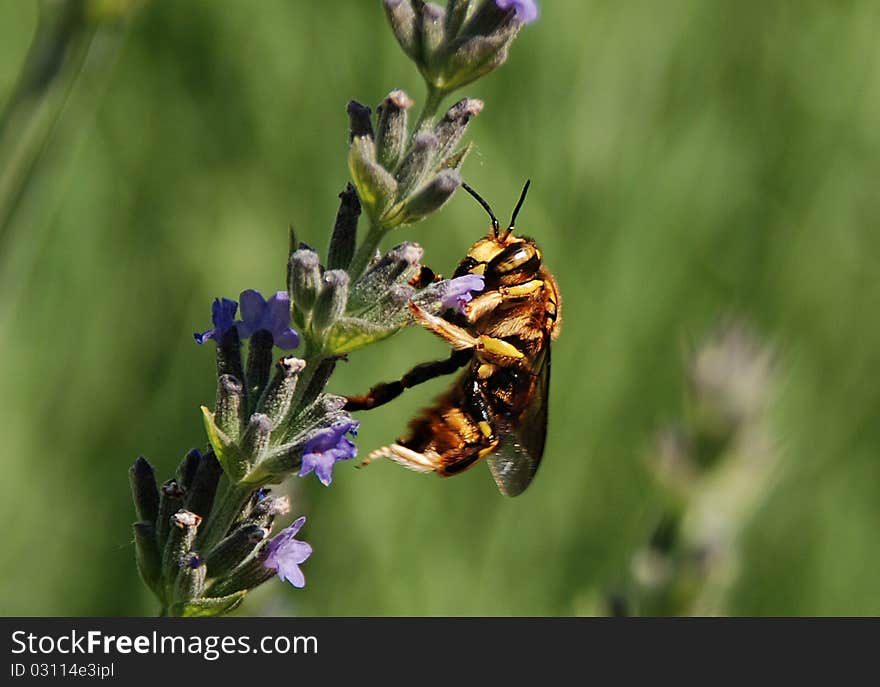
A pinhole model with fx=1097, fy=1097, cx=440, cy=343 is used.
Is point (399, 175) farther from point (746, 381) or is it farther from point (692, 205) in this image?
point (692, 205)

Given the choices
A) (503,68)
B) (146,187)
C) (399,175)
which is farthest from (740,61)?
(399,175)

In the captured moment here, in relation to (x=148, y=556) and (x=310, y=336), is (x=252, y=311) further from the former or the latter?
(x=148, y=556)

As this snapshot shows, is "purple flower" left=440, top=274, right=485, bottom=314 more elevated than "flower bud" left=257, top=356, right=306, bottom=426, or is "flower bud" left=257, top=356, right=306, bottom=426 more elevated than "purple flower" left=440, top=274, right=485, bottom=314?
"purple flower" left=440, top=274, right=485, bottom=314

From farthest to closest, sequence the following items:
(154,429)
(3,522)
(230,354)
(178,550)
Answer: (154,429) < (3,522) < (230,354) < (178,550)

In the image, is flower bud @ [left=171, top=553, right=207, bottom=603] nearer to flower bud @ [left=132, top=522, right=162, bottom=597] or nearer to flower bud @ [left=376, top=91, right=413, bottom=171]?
flower bud @ [left=132, top=522, right=162, bottom=597]

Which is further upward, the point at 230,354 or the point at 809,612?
the point at 230,354

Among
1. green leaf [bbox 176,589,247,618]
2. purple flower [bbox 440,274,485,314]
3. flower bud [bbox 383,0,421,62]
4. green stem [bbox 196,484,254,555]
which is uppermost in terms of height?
flower bud [bbox 383,0,421,62]

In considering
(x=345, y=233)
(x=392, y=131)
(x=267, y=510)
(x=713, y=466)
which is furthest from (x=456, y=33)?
(x=713, y=466)

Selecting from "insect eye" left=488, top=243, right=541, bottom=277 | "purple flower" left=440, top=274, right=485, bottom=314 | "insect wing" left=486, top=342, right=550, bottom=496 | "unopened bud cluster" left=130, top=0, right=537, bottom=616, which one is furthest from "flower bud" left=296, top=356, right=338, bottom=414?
"insect wing" left=486, top=342, right=550, bottom=496
